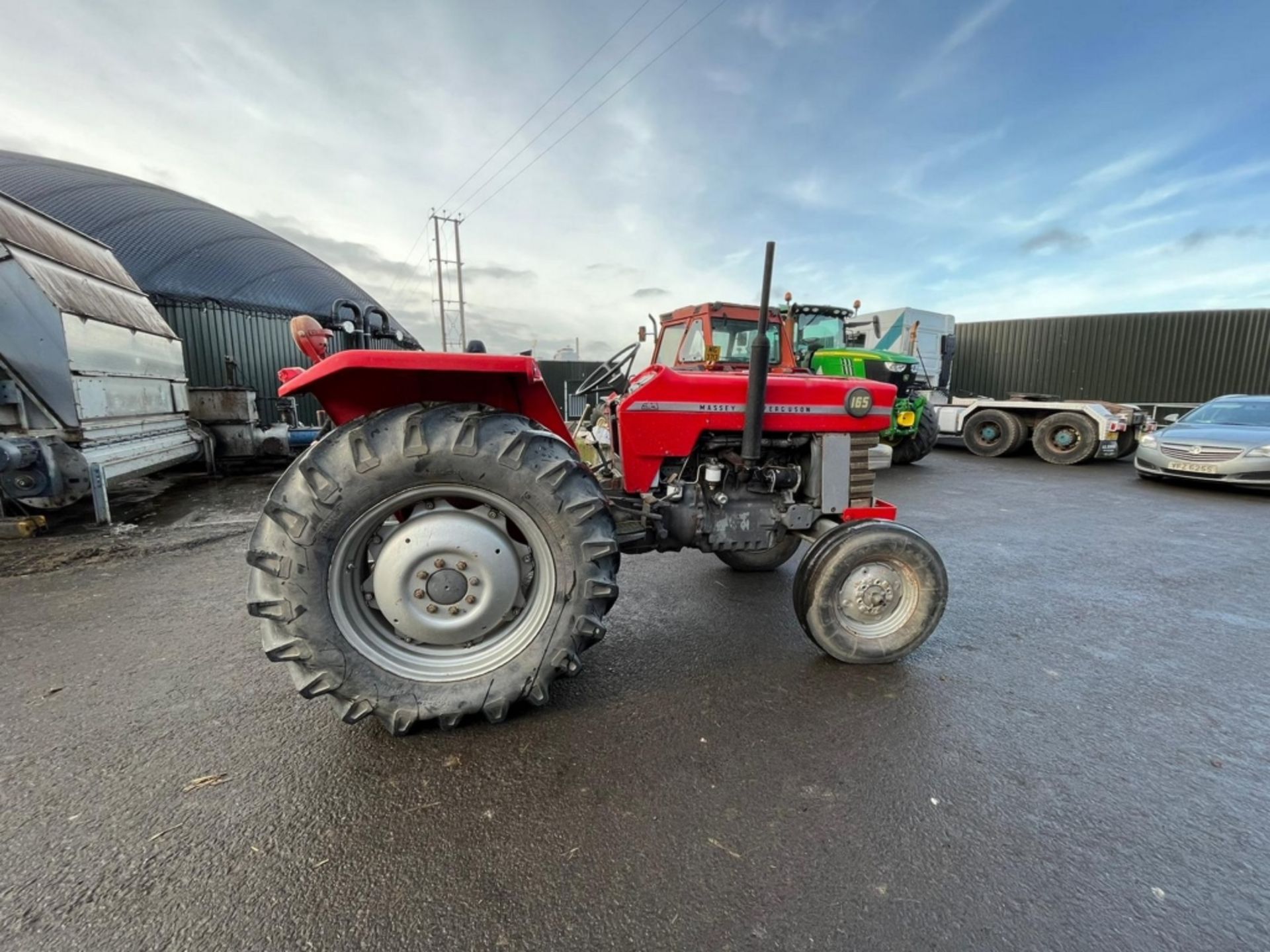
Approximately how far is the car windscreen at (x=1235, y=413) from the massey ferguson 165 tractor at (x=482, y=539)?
8.73m

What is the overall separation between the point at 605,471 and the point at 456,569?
125cm

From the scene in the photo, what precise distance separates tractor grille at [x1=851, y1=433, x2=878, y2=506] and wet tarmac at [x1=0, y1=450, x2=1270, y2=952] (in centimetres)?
80

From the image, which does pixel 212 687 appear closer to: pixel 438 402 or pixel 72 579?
pixel 438 402

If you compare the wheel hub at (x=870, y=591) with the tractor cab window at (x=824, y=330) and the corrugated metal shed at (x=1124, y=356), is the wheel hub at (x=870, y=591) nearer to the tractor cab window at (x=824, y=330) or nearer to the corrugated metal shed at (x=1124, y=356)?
the tractor cab window at (x=824, y=330)

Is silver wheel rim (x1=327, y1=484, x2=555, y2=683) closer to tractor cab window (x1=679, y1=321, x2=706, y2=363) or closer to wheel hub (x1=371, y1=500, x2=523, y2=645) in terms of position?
wheel hub (x1=371, y1=500, x2=523, y2=645)

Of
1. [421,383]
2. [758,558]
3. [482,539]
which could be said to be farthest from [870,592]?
[421,383]

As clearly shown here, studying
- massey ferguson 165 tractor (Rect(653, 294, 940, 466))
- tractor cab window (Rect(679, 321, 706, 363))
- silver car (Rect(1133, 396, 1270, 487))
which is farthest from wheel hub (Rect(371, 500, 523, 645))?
silver car (Rect(1133, 396, 1270, 487))

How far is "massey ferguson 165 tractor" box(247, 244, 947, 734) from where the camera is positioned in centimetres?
183

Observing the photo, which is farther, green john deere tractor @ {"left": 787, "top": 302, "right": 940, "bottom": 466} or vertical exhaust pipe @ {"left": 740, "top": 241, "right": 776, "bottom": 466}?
green john deere tractor @ {"left": 787, "top": 302, "right": 940, "bottom": 466}

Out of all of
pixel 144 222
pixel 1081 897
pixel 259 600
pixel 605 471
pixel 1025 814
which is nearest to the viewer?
pixel 1081 897

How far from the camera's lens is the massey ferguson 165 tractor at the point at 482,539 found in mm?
1826

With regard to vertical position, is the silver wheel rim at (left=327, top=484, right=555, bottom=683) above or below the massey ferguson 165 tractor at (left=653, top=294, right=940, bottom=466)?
below

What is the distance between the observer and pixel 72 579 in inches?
141

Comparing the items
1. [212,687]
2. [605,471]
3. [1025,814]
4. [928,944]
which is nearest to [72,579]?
[212,687]
